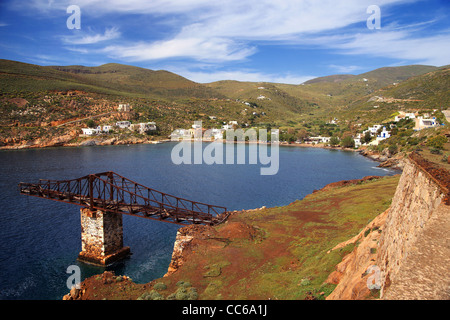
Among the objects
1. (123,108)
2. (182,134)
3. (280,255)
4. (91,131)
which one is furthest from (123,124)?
(280,255)

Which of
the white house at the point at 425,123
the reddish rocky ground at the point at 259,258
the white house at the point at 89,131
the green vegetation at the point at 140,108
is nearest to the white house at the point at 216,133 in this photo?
the green vegetation at the point at 140,108

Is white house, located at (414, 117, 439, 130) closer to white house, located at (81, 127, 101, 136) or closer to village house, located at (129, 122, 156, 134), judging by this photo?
village house, located at (129, 122, 156, 134)

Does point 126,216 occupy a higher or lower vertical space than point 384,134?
lower

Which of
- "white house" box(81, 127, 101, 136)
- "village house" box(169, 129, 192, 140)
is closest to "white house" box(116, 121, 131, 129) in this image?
"white house" box(81, 127, 101, 136)

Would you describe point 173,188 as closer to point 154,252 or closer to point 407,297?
point 154,252

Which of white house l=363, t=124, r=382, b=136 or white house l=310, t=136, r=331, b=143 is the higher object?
white house l=363, t=124, r=382, b=136

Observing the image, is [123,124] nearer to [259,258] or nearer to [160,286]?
[259,258]

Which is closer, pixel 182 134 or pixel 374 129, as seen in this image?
pixel 374 129
